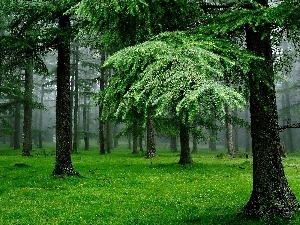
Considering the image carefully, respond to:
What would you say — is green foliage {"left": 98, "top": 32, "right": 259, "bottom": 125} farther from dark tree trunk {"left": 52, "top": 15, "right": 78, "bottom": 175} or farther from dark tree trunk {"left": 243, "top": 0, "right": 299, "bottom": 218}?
dark tree trunk {"left": 52, "top": 15, "right": 78, "bottom": 175}

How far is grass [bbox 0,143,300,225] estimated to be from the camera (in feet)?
32.2

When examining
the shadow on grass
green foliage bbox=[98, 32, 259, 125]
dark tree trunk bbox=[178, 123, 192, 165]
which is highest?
green foliage bbox=[98, 32, 259, 125]

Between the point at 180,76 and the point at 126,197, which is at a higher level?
the point at 180,76

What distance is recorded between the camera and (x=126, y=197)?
490 inches

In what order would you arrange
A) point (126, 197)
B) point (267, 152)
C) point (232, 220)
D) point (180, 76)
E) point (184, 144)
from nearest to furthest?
point (180, 76)
point (267, 152)
point (232, 220)
point (126, 197)
point (184, 144)

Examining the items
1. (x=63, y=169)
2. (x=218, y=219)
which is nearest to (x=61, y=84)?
(x=63, y=169)

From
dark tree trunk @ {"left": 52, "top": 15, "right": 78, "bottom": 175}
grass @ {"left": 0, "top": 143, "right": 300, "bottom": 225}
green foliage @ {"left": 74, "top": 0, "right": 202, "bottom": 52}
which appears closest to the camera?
green foliage @ {"left": 74, "top": 0, "right": 202, "bottom": 52}

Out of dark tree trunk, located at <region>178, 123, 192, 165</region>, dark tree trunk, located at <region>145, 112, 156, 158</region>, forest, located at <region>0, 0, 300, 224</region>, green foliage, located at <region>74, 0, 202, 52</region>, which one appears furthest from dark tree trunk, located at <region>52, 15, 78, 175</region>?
dark tree trunk, located at <region>145, 112, 156, 158</region>

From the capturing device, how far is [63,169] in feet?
53.5

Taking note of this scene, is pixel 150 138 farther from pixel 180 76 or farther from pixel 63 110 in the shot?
pixel 180 76

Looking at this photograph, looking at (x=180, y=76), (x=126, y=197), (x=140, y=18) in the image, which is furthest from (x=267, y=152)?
(x=126, y=197)

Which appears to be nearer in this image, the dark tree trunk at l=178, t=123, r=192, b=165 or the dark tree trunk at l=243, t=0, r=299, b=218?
the dark tree trunk at l=243, t=0, r=299, b=218

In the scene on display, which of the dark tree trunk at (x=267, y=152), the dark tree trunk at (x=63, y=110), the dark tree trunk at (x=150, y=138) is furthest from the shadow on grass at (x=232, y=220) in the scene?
the dark tree trunk at (x=150, y=138)

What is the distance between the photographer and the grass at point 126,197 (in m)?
9.82
